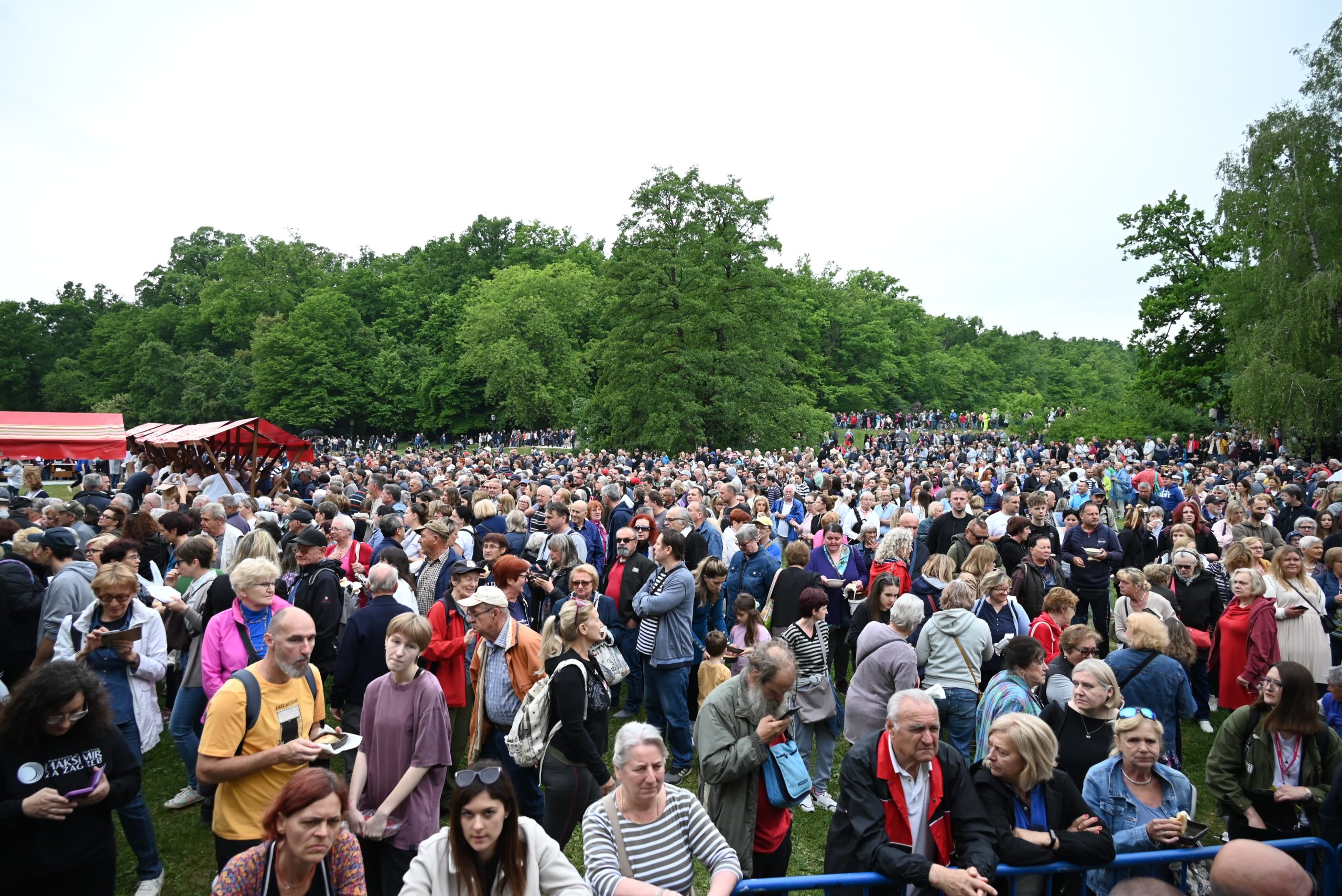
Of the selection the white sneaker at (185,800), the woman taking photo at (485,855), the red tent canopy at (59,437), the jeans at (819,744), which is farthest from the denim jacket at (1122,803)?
the red tent canopy at (59,437)

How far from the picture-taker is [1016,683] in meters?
4.27

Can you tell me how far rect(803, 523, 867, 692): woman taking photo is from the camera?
7.22 meters

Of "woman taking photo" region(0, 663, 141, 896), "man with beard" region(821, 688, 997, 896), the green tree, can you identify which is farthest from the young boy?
the green tree

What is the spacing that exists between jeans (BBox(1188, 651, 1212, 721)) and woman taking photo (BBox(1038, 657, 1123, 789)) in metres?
3.56

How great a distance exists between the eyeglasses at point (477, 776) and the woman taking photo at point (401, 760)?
108 centimetres

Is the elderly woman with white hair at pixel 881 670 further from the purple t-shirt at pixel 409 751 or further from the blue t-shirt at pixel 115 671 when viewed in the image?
the blue t-shirt at pixel 115 671

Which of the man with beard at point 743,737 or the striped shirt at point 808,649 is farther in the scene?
the striped shirt at point 808,649

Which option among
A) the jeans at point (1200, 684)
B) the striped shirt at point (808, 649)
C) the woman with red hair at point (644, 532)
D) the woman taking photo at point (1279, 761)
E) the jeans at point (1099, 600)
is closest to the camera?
the woman taking photo at point (1279, 761)

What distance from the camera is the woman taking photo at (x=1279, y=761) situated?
380 cm

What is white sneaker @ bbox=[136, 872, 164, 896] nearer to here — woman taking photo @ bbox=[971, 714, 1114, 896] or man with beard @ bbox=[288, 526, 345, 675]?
man with beard @ bbox=[288, 526, 345, 675]

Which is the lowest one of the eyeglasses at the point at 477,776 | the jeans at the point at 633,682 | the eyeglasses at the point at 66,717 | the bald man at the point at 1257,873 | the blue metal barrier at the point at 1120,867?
the jeans at the point at 633,682

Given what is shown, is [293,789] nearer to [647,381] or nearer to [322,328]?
[647,381]

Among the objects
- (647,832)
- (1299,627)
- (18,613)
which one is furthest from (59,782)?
(1299,627)

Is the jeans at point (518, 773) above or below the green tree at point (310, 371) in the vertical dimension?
below
